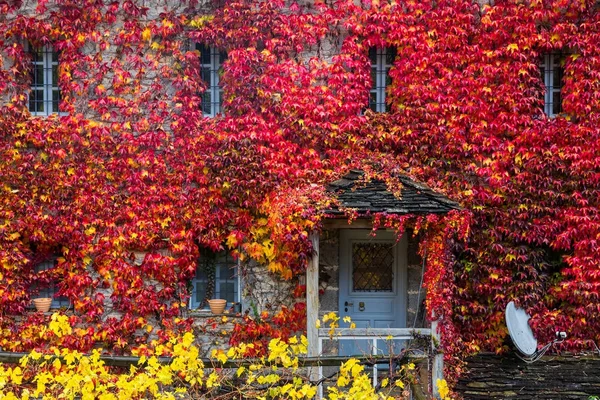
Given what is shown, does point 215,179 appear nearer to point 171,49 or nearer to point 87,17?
point 171,49

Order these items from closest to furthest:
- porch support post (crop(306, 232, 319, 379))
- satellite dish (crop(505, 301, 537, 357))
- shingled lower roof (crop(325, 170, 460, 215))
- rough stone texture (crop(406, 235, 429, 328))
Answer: shingled lower roof (crop(325, 170, 460, 215)) → porch support post (crop(306, 232, 319, 379)) → satellite dish (crop(505, 301, 537, 357)) → rough stone texture (crop(406, 235, 429, 328))

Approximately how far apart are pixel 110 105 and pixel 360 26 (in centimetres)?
401

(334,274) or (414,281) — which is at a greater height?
(334,274)

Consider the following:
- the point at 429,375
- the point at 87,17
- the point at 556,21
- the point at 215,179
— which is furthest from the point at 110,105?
the point at 556,21

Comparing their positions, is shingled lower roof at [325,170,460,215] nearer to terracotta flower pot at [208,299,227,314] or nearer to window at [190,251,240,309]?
window at [190,251,240,309]

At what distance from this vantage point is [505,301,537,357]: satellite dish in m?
9.05

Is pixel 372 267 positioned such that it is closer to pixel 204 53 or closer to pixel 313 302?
pixel 313 302

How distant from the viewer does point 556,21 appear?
379 inches

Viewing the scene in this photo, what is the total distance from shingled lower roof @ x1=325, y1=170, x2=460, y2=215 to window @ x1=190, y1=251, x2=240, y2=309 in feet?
7.25

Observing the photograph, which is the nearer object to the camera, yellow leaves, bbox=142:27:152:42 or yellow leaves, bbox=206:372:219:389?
yellow leaves, bbox=206:372:219:389

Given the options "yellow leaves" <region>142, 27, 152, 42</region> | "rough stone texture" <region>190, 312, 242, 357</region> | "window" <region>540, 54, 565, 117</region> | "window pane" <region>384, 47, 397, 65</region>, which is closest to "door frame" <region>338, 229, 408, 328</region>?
"rough stone texture" <region>190, 312, 242, 357</region>

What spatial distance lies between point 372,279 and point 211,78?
4075 mm

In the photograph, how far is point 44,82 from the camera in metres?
10.1

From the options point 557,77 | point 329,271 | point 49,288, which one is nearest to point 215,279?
point 329,271
